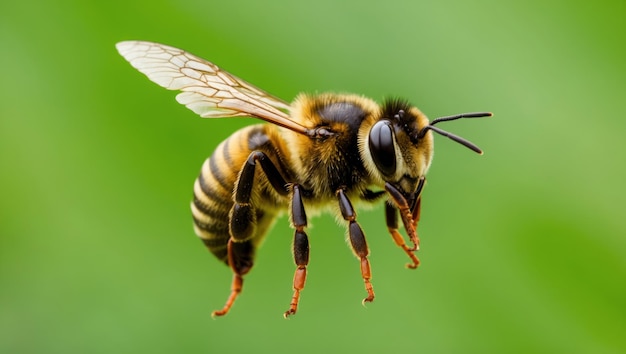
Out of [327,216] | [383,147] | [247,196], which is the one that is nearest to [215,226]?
[247,196]

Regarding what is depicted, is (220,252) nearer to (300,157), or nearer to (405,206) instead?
(300,157)

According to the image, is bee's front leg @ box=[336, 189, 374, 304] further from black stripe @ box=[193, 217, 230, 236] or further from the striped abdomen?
black stripe @ box=[193, 217, 230, 236]

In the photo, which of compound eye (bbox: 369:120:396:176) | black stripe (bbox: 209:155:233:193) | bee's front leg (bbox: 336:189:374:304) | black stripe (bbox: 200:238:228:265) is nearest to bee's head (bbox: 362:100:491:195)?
compound eye (bbox: 369:120:396:176)

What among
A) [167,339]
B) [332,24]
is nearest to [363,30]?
[332,24]

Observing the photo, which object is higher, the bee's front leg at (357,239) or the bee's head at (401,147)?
the bee's head at (401,147)

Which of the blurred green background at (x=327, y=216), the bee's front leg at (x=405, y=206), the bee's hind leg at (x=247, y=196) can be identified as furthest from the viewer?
the blurred green background at (x=327, y=216)

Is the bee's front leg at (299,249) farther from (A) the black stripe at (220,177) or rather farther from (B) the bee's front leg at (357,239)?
(A) the black stripe at (220,177)

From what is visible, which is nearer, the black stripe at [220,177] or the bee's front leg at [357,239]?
the bee's front leg at [357,239]

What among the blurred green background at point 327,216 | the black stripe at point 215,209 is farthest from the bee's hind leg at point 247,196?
the blurred green background at point 327,216
